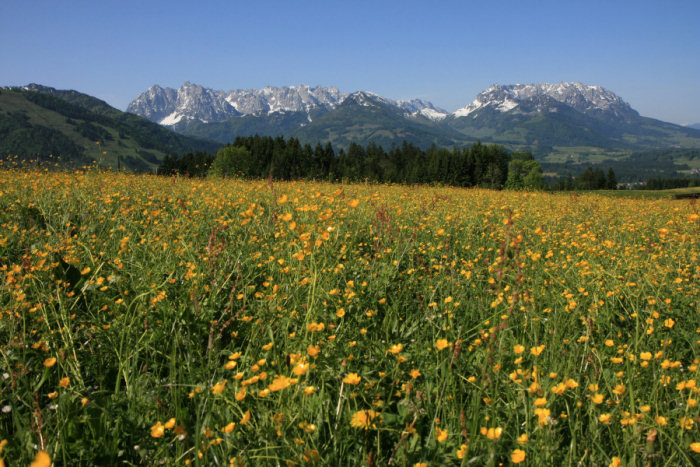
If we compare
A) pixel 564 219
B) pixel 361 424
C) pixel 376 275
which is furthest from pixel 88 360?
pixel 564 219

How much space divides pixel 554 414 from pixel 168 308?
2.35m

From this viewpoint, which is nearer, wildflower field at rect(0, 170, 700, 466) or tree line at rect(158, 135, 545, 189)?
wildflower field at rect(0, 170, 700, 466)

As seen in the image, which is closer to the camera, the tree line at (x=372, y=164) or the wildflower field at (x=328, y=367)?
the wildflower field at (x=328, y=367)

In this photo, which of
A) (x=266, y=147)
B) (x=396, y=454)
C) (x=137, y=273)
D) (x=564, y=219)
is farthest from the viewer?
(x=266, y=147)

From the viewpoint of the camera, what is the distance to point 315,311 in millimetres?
2436

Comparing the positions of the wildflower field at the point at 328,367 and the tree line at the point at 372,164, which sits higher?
the tree line at the point at 372,164

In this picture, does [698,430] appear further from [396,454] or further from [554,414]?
[396,454]

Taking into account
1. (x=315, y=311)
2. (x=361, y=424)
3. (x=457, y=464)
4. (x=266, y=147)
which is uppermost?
(x=266, y=147)

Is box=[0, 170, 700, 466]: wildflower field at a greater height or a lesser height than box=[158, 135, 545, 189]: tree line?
lesser

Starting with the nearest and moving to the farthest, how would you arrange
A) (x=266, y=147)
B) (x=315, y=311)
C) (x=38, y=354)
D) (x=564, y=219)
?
1. (x=38, y=354)
2. (x=315, y=311)
3. (x=564, y=219)
4. (x=266, y=147)

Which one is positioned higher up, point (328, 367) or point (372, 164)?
point (372, 164)

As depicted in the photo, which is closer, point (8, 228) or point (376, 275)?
point (376, 275)

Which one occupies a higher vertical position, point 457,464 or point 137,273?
point 137,273

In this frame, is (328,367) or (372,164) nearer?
(328,367)
